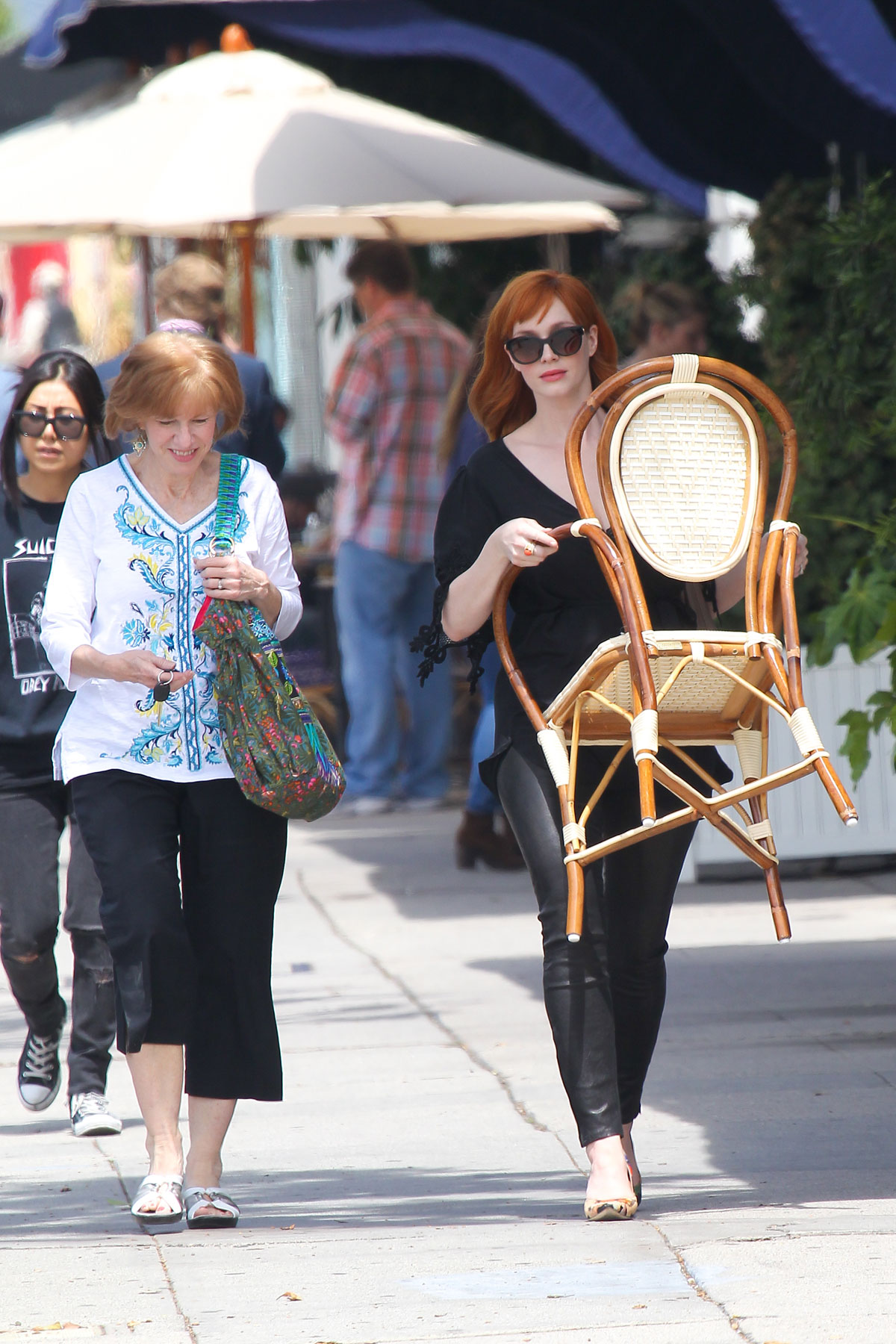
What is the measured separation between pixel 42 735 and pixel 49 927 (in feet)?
1.54

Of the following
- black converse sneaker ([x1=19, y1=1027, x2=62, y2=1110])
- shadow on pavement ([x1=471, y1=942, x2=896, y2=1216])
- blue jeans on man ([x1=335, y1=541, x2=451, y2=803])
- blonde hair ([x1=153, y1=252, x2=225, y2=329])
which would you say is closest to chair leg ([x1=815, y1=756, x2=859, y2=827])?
shadow on pavement ([x1=471, y1=942, x2=896, y2=1216])

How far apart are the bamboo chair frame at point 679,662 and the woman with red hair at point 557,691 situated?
100 mm

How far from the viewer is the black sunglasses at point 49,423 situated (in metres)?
5.16

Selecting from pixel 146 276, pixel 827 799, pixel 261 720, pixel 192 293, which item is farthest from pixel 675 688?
pixel 146 276

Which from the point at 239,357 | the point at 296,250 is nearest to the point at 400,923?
the point at 239,357

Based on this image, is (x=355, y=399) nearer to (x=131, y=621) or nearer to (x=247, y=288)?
(x=247, y=288)

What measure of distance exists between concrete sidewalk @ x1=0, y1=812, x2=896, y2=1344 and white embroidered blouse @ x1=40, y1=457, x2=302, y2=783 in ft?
3.02

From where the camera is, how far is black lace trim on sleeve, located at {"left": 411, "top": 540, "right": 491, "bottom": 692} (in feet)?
14.2


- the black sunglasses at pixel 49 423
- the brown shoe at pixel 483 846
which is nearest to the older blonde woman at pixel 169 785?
the black sunglasses at pixel 49 423

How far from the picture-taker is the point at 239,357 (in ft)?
22.0

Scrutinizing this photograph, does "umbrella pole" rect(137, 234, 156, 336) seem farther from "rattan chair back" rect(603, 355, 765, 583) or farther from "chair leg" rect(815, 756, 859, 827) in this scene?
"chair leg" rect(815, 756, 859, 827)

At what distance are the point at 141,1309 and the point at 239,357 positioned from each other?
3676 millimetres

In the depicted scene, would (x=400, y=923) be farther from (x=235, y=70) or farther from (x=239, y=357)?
(x=235, y=70)

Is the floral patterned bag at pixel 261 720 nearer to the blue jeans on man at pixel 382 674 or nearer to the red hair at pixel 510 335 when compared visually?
the red hair at pixel 510 335
